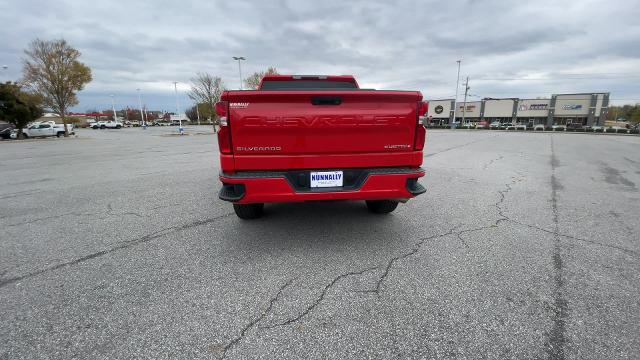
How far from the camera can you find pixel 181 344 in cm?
193

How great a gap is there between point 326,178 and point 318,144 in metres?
0.37

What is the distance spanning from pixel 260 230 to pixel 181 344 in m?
1.90

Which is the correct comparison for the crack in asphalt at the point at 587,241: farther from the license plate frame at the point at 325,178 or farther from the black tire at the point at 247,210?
the black tire at the point at 247,210

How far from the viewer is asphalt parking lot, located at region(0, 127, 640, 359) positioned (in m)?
1.96

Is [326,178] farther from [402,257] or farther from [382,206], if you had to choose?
[382,206]

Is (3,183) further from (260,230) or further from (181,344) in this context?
(181,344)

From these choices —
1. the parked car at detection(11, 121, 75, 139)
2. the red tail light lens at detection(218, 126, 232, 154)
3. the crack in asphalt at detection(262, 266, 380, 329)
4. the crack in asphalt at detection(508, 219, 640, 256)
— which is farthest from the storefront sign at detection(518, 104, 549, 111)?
the parked car at detection(11, 121, 75, 139)

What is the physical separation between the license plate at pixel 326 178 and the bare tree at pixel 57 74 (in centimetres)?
3569

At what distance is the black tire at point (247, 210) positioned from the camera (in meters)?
3.92

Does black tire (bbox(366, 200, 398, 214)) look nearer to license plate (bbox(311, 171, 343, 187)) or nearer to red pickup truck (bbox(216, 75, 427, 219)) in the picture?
red pickup truck (bbox(216, 75, 427, 219))

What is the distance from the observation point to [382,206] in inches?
167

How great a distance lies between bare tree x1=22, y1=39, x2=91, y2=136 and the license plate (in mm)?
35688

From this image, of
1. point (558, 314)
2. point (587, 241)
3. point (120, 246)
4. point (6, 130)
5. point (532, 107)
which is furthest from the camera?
point (532, 107)

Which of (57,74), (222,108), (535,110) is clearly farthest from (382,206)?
(535,110)
